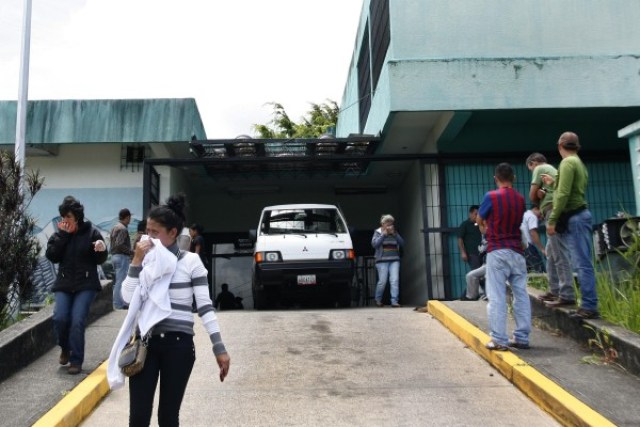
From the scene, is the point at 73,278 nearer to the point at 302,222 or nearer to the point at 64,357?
the point at 64,357

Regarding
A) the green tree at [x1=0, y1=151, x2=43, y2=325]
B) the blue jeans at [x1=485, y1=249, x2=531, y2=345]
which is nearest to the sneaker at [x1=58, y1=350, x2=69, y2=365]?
the green tree at [x1=0, y1=151, x2=43, y2=325]

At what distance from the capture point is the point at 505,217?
5.88 m

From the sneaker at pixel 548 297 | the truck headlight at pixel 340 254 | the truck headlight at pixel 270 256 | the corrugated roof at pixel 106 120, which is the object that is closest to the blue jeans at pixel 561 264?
the sneaker at pixel 548 297

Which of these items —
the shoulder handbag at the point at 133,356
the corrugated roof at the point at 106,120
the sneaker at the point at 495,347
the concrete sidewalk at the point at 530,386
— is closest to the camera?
the shoulder handbag at the point at 133,356

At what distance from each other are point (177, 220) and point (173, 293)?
447mm

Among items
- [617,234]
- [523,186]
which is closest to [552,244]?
[617,234]

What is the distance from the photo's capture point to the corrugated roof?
12711mm

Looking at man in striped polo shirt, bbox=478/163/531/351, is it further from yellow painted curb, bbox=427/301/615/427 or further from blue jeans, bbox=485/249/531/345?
yellow painted curb, bbox=427/301/615/427

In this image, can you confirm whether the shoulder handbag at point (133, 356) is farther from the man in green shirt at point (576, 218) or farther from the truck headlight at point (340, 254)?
the truck headlight at point (340, 254)

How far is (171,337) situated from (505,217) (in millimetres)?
3618

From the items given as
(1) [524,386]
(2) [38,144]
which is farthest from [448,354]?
(2) [38,144]

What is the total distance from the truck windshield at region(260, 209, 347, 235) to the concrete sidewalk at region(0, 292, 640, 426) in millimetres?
4376

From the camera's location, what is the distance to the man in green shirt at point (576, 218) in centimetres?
575

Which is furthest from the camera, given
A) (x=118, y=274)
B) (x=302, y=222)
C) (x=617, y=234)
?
(x=302, y=222)
